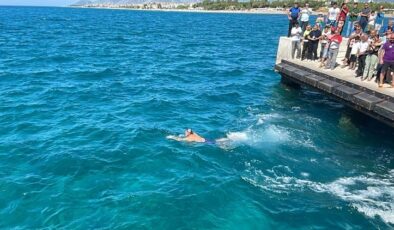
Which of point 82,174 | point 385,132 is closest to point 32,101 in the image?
point 82,174

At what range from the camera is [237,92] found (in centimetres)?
2425

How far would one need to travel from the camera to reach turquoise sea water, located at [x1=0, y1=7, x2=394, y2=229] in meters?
11.4

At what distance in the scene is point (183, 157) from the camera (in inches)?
591

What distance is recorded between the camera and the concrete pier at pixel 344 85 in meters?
16.1

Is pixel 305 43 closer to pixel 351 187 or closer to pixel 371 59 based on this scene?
pixel 371 59

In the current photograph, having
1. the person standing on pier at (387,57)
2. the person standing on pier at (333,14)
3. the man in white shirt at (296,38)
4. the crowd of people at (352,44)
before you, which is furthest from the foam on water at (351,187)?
the person standing on pier at (333,14)

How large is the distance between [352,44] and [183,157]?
1125 cm

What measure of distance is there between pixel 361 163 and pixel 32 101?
54.5 ft

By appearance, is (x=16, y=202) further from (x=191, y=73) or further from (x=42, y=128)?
(x=191, y=73)

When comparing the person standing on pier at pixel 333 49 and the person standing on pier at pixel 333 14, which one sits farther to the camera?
the person standing on pier at pixel 333 14

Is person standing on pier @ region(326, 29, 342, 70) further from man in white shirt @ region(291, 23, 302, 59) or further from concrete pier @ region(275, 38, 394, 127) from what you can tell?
man in white shirt @ region(291, 23, 302, 59)

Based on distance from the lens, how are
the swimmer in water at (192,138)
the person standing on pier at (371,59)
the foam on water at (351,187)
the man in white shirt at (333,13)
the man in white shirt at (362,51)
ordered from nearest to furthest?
the foam on water at (351,187), the swimmer in water at (192,138), the person standing on pier at (371,59), the man in white shirt at (362,51), the man in white shirt at (333,13)

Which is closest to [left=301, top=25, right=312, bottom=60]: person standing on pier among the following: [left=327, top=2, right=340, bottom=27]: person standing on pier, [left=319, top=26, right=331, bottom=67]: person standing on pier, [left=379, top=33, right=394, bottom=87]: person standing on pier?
[left=319, top=26, right=331, bottom=67]: person standing on pier

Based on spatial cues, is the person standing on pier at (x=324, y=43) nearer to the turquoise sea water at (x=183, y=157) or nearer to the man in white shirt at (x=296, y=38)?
the man in white shirt at (x=296, y=38)
